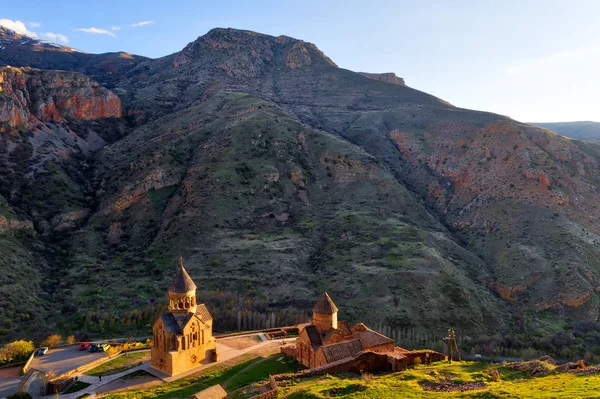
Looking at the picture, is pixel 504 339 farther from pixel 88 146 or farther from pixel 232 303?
pixel 88 146

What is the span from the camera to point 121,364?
38.2 metres

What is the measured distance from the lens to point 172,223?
75.1 m

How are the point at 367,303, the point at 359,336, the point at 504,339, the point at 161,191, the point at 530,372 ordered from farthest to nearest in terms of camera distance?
the point at 161,191, the point at 367,303, the point at 504,339, the point at 359,336, the point at 530,372

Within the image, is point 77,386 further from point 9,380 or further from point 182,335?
point 182,335

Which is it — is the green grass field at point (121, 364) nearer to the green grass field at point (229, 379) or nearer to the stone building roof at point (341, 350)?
the green grass field at point (229, 379)

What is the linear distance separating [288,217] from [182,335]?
4476 cm

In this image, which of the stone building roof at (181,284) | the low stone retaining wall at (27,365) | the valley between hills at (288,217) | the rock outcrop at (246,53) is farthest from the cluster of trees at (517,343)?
the rock outcrop at (246,53)

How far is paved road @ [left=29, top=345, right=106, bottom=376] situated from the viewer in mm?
38744

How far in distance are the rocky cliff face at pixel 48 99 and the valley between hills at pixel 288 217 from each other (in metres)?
0.38

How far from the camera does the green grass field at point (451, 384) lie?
19.8 metres

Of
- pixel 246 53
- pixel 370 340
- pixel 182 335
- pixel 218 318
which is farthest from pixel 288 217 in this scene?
pixel 246 53

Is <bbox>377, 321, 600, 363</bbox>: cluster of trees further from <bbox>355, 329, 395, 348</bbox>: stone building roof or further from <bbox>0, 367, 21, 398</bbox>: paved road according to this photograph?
<bbox>0, 367, 21, 398</bbox>: paved road

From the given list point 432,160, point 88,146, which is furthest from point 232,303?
point 88,146

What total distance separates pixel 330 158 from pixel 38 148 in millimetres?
60753
